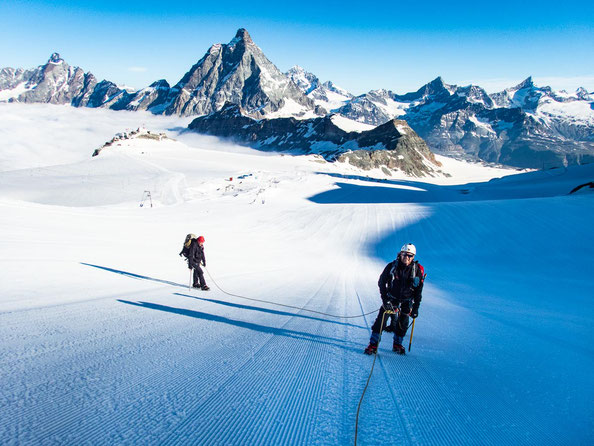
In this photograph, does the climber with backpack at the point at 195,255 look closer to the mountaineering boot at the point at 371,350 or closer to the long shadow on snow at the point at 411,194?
the mountaineering boot at the point at 371,350

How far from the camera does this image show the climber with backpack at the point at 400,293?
5.06 metres

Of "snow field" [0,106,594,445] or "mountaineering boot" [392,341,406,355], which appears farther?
"mountaineering boot" [392,341,406,355]

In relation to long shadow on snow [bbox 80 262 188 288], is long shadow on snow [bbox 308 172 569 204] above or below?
above

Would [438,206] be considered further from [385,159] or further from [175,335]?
[385,159]

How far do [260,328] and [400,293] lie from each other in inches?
102

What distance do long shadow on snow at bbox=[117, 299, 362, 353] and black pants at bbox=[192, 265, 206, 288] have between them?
230 centimetres

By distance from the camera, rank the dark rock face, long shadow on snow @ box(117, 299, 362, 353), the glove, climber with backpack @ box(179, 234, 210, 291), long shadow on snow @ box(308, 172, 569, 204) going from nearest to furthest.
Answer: the glove
long shadow on snow @ box(117, 299, 362, 353)
climber with backpack @ box(179, 234, 210, 291)
long shadow on snow @ box(308, 172, 569, 204)
the dark rock face

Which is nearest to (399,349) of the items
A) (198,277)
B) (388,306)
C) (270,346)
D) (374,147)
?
(388,306)

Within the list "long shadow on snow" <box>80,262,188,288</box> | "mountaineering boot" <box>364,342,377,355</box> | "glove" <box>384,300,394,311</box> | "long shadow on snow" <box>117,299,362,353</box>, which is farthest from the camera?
"long shadow on snow" <box>80,262,188,288</box>

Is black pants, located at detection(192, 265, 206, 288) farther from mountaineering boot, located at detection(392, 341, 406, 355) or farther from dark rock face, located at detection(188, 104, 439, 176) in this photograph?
dark rock face, located at detection(188, 104, 439, 176)

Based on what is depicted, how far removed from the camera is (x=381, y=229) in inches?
1005

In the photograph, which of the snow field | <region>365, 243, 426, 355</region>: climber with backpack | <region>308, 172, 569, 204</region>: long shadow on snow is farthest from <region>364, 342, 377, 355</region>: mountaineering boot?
<region>308, 172, 569, 204</region>: long shadow on snow

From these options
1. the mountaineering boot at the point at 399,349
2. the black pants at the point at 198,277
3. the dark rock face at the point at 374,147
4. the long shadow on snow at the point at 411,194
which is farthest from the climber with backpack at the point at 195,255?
the dark rock face at the point at 374,147

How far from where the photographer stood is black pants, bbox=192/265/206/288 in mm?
9281
